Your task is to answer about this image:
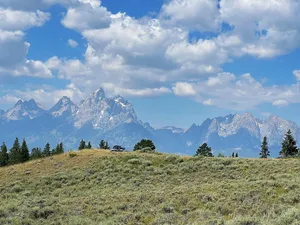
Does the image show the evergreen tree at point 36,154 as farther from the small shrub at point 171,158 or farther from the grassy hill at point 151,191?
the small shrub at point 171,158

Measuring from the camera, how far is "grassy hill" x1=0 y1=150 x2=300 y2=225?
20875 mm

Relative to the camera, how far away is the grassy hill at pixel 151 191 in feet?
68.5

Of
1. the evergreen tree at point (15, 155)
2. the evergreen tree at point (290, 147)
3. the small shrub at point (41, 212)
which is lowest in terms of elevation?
the small shrub at point (41, 212)

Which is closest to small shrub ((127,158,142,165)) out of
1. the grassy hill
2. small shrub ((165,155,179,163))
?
the grassy hill

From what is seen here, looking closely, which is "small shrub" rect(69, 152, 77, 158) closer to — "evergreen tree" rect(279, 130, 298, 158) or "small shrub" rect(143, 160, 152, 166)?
"small shrub" rect(143, 160, 152, 166)

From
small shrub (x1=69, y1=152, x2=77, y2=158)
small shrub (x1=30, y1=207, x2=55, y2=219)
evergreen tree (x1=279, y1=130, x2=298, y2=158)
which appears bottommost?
small shrub (x1=30, y1=207, x2=55, y2=219)

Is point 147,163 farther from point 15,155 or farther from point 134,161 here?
point 15,155

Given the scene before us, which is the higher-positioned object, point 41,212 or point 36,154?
point 36,154

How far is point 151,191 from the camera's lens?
28.9m

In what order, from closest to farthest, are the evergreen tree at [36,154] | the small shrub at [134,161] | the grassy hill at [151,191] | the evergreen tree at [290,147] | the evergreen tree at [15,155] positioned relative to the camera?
1. the grassy hill at [151,191]
2. the small shrub at [134,161]
3. the evergreen tree at [290,147]
4. the evergreen tree at [15,155]
5. the evergreen tree at [36,154]

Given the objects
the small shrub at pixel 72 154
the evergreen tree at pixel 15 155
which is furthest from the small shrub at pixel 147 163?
the evergreen tree at pixel 15 155

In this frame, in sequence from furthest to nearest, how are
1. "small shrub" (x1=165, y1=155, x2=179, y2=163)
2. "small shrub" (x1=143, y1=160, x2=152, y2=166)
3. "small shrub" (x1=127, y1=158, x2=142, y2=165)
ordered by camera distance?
"small shrub" (x1=165, y1=155, x2=179, y2=163) < "small shrub" (x1=127, y1=158, x2=142, y2=165) < "small shrub" (x1=143, y1=160, x2=152, y2=166)

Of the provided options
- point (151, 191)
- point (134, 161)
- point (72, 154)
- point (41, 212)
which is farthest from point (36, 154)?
point (41, 212)

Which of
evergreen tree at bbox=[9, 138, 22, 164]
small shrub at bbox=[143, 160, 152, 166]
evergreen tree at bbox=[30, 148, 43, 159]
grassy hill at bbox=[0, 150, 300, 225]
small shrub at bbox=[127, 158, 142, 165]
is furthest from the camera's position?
evergreen tree at bbox=[30, 148, 43, 159]
